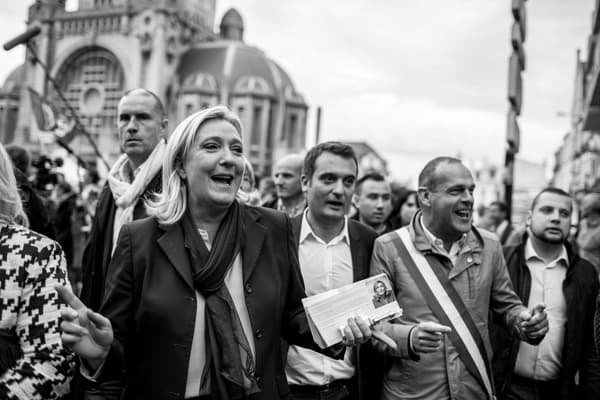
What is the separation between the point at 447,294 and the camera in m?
3.53

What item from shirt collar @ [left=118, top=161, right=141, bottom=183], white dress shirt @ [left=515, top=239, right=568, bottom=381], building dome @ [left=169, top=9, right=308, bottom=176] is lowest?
white dress shirt @ [left=515, top=239, right=568, bottom=381]

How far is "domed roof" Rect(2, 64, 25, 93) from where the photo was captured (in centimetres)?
6762

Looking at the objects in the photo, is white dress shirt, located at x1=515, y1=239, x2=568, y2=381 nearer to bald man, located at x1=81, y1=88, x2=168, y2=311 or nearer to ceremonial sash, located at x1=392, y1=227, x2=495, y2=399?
ceremonial sash, located at x1=392, y1=227, x2=495, y2=399

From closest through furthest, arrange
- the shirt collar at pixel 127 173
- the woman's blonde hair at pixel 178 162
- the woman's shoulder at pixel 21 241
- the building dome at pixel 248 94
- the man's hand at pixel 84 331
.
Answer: the man's hand at pixel 84 331, the woman's shoulder at pixel 21 241, the woman's blonde hair at pixel 178 162, the shirt collar at pixel 127 173, the building dome at pixel 248 94

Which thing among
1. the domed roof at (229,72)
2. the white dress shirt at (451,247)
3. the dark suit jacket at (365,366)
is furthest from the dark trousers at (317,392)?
the domed roof at (229,72)

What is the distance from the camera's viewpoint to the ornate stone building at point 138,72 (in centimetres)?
6112

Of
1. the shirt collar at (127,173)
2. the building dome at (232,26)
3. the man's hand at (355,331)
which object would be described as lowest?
the man's hand at (355,331)

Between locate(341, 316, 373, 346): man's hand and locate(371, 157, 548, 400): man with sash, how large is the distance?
510 millimetres

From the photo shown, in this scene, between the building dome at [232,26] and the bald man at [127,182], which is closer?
the bald man at [127,182]

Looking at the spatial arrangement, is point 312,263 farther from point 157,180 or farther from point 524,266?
point 524,266

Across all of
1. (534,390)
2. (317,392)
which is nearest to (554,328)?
(534,390)

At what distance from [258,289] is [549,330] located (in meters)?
2.52

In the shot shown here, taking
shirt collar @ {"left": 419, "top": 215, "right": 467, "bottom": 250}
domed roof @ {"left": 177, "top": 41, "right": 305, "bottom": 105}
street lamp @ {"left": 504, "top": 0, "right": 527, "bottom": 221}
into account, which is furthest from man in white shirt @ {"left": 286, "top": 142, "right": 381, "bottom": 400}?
domed roof @ {"left": 177, "top": 41, "right": 305, "bottom": 105}

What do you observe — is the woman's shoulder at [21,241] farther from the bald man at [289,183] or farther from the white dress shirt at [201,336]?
the bald man at [289,183]
